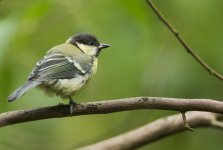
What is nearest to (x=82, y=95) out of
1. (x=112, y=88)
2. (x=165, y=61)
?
(x=112, y=88)

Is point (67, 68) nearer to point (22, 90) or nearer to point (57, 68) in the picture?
point (57, 68)

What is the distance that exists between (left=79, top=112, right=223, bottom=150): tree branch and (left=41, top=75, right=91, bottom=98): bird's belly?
1.13 feet

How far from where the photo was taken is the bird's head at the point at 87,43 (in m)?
3.77

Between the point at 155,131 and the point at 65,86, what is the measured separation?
1.92 feet

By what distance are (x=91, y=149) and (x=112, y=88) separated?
0.83m

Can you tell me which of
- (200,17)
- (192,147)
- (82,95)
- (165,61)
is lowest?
(192,147)

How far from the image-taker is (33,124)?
3904 millimetres

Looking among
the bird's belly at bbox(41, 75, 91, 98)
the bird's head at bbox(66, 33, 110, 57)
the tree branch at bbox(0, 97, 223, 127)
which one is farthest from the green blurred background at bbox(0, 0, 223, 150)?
the tree branch at bbox(0, 97, 223, 127)

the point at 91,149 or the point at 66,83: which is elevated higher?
the point at 66,83

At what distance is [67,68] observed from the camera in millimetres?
3393

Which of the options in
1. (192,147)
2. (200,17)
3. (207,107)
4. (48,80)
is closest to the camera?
(207,107)

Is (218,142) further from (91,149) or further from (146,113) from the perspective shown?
(91,149)

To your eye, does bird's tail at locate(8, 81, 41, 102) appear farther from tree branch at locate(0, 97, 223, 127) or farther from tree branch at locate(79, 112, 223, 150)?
tree branch at locate(79, 112, 223, 150)

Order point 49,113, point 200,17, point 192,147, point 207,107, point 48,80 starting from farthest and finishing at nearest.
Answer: point 192,147, point 200,17, point 48,80, point 49,113, point 207,107
